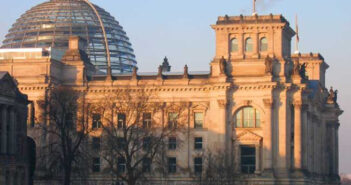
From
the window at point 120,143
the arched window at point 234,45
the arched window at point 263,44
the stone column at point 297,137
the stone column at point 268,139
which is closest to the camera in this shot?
the window at point 120,143

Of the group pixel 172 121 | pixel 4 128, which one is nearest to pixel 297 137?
pixel 172 121

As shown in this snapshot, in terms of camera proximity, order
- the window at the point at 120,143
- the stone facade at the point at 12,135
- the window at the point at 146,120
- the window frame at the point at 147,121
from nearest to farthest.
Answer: the stone facade at the point at 12,135 → the window at the point at 120,143 → the window frame at the point at 147,121 → the window at the point at 146,120

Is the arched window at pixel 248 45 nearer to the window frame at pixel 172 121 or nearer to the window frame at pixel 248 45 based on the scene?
the window frame at pixel 248 45

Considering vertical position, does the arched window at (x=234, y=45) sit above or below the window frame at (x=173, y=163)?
above

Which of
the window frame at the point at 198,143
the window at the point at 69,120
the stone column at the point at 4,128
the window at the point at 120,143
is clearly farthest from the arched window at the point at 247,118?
the stone column at the point at 4,128

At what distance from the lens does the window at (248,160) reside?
564ft

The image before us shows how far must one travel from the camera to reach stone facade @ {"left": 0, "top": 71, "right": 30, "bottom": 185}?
149m

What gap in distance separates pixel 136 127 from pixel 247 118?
16726 millimetres

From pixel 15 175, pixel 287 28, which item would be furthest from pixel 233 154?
pixel 15 175

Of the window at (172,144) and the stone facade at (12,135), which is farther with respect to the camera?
the window at (172,144)

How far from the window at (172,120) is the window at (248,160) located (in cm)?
1036

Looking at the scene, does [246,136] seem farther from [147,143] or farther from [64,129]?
[64,129]

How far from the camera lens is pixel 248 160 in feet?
566

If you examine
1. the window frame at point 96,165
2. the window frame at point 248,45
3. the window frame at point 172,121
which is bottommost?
the window frame at point 96,165
